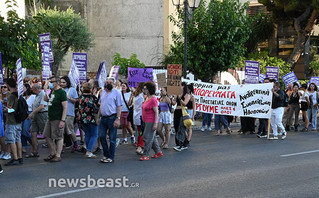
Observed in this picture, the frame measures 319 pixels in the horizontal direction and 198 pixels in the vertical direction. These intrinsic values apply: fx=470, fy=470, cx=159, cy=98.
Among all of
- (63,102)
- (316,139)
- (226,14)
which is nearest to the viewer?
(63,102)

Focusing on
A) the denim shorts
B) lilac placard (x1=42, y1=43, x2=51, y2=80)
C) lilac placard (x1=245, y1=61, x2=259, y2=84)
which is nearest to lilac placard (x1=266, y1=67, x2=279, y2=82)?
lilac placard (x1=245, y1=61, x2=259, y2=84)

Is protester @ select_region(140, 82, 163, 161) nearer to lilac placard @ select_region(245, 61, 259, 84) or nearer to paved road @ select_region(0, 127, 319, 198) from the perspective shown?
paved road @ select_region(0, 127, 319, 198)

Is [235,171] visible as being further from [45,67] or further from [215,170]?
[45,67]

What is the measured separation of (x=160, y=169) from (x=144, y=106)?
5.70ft

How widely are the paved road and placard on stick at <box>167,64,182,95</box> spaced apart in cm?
151

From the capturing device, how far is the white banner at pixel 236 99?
46.4 feet

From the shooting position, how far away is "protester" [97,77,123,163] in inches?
382

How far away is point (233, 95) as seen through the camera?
15.0 meters

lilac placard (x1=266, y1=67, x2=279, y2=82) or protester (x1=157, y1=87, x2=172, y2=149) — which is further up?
lilac placard (x1=266, y1=67, x2=279, y2=82)

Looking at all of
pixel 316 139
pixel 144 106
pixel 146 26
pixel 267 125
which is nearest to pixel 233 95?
pixel 267 125

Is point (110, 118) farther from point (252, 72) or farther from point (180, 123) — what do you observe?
point (252, 72)

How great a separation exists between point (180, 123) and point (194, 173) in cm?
295

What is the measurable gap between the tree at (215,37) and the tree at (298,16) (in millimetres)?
11113

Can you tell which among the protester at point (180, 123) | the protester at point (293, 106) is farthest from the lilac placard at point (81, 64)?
the protester at point (293, 106)
